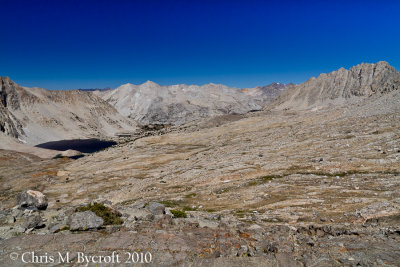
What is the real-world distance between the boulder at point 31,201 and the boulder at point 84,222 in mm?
15460

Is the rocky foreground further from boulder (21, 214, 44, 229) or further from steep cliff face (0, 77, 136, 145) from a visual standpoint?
steep cliff face (0, 77, 136, 145)

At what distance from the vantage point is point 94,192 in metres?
41.3

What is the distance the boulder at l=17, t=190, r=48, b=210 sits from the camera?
27.8 metres

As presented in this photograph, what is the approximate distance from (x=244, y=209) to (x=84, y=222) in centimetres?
1416

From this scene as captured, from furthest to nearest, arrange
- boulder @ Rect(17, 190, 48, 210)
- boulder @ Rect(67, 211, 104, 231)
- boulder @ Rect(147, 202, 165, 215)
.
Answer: boulder @ Rect(17, 190, 48, 210) < boulder @ Rect(147, 202, 165, 215) < boulder @ Rect(67, 211, 104, 231)

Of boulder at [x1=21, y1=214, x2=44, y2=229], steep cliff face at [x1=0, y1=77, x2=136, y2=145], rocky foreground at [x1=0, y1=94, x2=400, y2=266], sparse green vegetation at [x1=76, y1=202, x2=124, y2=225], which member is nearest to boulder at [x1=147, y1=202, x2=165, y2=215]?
rocky foreground at [x1=0, y1=94, x2=400, y2=266]

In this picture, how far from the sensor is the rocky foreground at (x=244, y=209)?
1299 centimetres

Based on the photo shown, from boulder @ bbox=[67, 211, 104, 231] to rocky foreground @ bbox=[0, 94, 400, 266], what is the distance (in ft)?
0.20

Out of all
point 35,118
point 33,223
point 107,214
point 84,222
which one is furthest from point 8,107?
point 84,222

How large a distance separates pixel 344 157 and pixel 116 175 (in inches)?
1641

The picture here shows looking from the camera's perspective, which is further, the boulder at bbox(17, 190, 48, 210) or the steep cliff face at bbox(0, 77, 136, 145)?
the steep cliff face at bbox(0, 77, 136, 145)

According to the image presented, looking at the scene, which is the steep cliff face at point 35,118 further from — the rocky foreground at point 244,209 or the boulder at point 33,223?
the boulder at point 33,223

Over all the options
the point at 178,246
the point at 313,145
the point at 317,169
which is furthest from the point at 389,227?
the point at 313,145

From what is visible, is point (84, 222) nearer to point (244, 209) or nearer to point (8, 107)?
point (244, 209)
